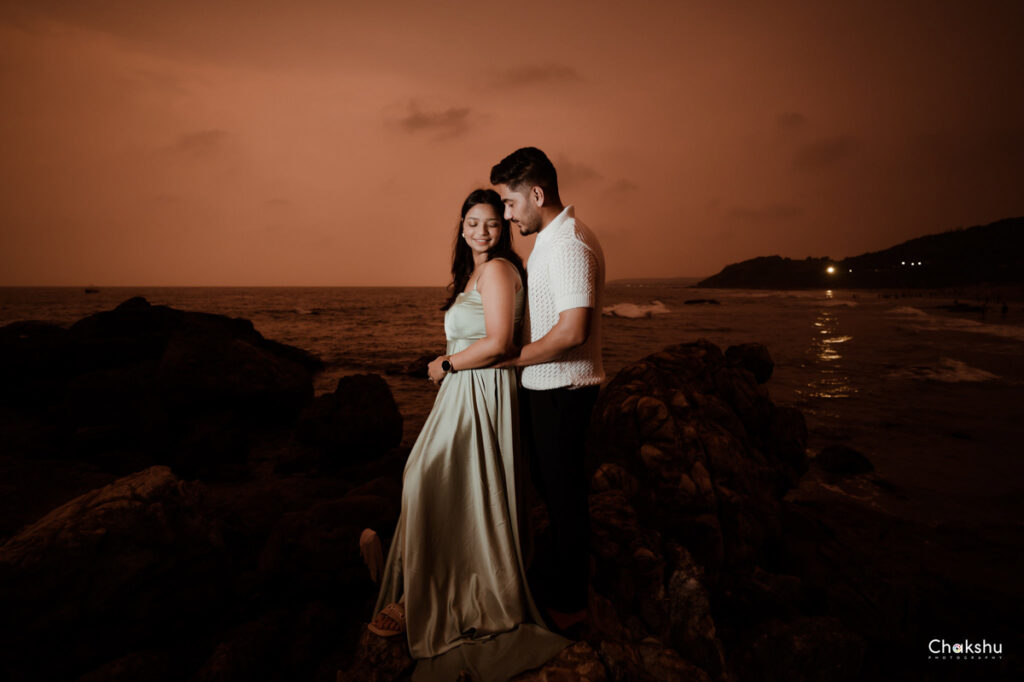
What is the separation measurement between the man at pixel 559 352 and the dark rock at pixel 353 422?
5885mm

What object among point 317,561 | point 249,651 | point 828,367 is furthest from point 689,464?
point 828,367

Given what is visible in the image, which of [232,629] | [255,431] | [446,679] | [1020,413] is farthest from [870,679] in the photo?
[1020,413]

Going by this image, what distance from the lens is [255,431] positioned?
898 cm

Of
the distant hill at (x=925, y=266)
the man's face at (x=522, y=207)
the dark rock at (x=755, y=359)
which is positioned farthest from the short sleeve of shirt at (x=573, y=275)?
the distant hill at (x=925, y=266)

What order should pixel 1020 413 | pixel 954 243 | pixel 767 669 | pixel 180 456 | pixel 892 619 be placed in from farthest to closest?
pixel 954 243 → pixel 1020 413 → pixel 180 456 → pixel 892 619 → pixel 767 669

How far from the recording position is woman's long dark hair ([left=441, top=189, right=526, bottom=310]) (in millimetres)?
2494

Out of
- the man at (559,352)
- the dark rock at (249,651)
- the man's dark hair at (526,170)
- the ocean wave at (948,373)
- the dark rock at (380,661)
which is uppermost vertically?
the man's dark hair at (526,170)

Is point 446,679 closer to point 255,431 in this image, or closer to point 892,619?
point 892,619

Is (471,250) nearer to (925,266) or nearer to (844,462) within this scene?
(844,462)

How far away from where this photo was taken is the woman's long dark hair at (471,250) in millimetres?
2494

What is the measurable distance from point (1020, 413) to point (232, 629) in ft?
51.5

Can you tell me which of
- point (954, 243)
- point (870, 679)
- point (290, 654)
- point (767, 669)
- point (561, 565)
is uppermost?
point (954, 243)

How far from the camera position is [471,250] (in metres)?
2.69

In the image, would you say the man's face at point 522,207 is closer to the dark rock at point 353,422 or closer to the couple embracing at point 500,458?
the couple embracing at point 500,458
